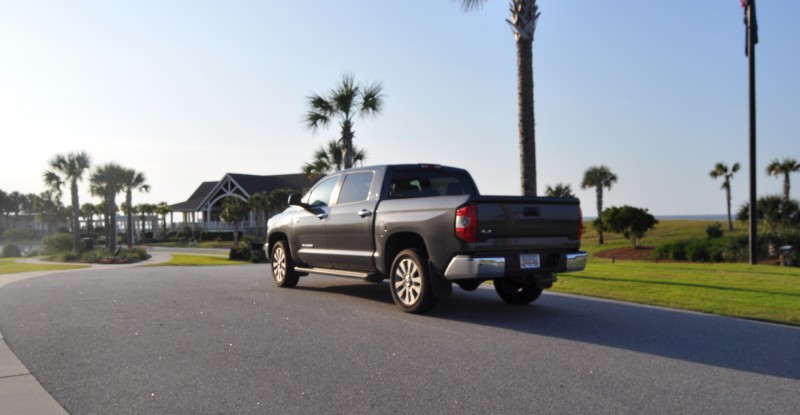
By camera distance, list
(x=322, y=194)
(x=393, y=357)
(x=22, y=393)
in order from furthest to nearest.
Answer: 1. (x=322, y=194)
2. (x=393, y=357)
3. (x=22, y=393)

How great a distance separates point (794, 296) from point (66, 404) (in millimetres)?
9571

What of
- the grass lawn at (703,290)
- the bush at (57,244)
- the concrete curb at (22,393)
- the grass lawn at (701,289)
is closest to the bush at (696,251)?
the grass lawn at (701,289)

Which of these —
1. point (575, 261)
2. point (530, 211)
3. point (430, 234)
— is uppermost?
point (530, 211)

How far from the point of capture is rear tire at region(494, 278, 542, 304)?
28.2 feet

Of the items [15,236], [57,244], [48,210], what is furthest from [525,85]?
[48,210]

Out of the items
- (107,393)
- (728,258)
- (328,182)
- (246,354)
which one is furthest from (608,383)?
(728,258)

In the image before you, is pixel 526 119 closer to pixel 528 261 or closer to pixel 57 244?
pixel 528 261

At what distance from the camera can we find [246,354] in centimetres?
557

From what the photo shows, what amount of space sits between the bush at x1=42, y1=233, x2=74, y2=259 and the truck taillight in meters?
39.0

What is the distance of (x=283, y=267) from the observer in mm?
10664

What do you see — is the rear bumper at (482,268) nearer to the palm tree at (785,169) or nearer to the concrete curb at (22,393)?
the concrete curb at (22,393)

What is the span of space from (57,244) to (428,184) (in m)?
38.7

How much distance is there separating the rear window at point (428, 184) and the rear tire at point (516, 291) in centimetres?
135

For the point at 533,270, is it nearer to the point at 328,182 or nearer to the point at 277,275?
the point at 328,182
